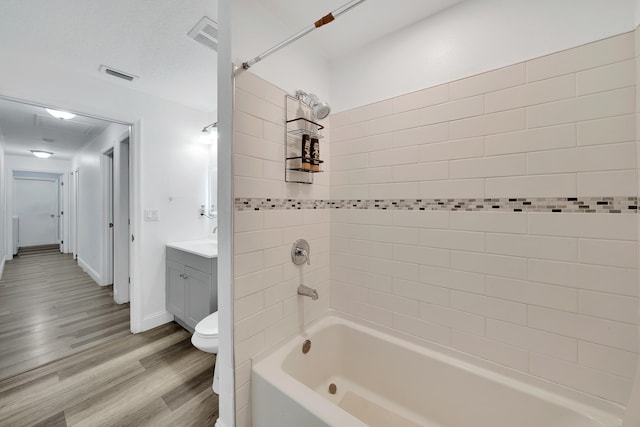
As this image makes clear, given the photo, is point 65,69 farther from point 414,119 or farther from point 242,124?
point 414,119

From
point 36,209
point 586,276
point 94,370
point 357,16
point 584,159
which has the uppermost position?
point 357,16

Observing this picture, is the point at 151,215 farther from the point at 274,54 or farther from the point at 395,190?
the point at 395,190

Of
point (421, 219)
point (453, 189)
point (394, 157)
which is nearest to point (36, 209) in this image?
point (394, 157)

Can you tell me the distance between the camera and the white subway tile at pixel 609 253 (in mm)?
920

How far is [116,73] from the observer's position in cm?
202

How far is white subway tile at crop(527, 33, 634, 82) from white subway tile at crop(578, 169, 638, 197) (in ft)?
1.46

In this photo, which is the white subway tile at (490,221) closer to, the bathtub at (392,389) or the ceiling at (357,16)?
the bathtub at (392,389)

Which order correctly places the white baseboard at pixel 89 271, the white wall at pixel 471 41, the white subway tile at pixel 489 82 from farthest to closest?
the white baseboard at pixel 89 271 → the white subway tile at pixel 489 82 → the white wall at pixel 471 41

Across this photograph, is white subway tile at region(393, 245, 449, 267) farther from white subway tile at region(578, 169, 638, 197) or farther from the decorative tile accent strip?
white subway tile at region(578, 169, 638, 197)

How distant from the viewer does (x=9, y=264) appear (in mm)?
4719

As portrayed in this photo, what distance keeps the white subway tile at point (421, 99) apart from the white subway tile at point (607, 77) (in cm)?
51

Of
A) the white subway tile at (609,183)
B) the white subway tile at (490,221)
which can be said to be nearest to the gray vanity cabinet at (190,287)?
the white subway tile at (490,221)

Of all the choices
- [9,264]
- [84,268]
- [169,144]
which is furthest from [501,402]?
[9,264]

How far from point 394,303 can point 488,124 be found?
3.64 ft
